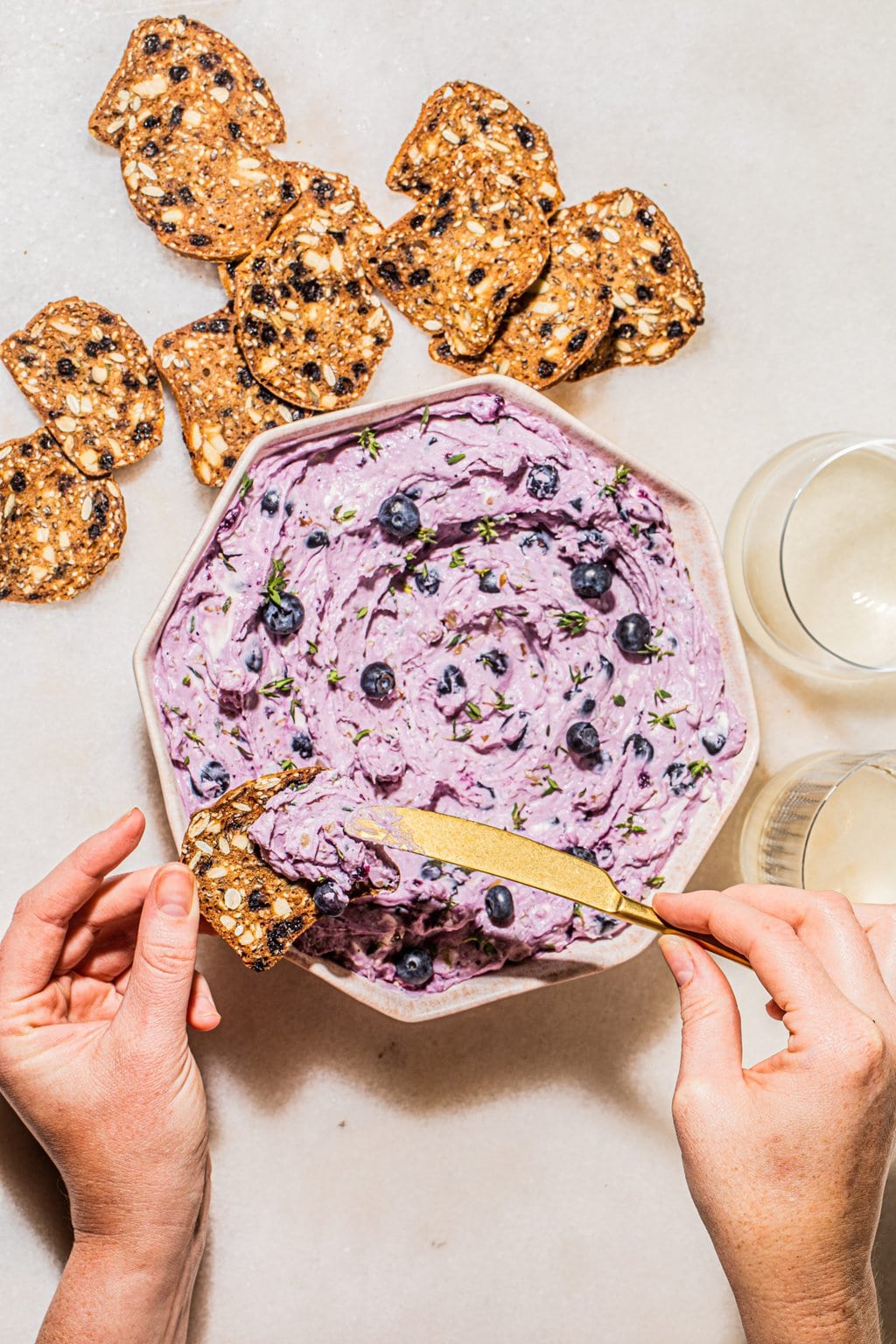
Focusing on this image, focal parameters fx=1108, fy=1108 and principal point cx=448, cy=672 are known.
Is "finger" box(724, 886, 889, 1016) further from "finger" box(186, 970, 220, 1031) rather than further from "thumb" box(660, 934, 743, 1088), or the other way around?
"finger" box(186, 970, 220, 1031)

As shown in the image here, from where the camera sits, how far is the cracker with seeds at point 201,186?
140cm

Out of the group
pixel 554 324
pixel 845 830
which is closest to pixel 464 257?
pixel 554 324

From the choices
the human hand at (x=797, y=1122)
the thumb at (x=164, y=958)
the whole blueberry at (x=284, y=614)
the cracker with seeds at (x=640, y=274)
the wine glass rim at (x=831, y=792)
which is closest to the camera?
the human hand at (x=797, y=1122)

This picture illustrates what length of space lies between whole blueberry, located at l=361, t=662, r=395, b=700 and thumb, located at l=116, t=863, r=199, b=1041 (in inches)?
11.3

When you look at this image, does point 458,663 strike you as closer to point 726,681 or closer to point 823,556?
point 726,681

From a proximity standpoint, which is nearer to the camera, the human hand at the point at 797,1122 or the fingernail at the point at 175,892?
the human hand at the point at 797,1122

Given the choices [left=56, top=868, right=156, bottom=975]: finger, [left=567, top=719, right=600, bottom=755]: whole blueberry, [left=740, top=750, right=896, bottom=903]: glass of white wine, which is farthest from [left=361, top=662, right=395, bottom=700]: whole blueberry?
[left=740, top=750, right=896, bottom=903]: glass of white wine

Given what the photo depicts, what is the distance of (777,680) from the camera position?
1.53 m

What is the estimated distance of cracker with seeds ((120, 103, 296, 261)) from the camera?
1.40 metres

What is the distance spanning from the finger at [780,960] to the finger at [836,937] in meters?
0.02

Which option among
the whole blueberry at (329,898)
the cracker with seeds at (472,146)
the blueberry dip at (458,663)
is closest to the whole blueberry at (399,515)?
the blueberry dip at (458,663)

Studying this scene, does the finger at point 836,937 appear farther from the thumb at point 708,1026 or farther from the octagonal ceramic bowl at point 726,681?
the octagonal ceramic bowl at point 726,681

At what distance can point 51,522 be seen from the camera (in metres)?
1.40

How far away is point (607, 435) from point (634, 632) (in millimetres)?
366
